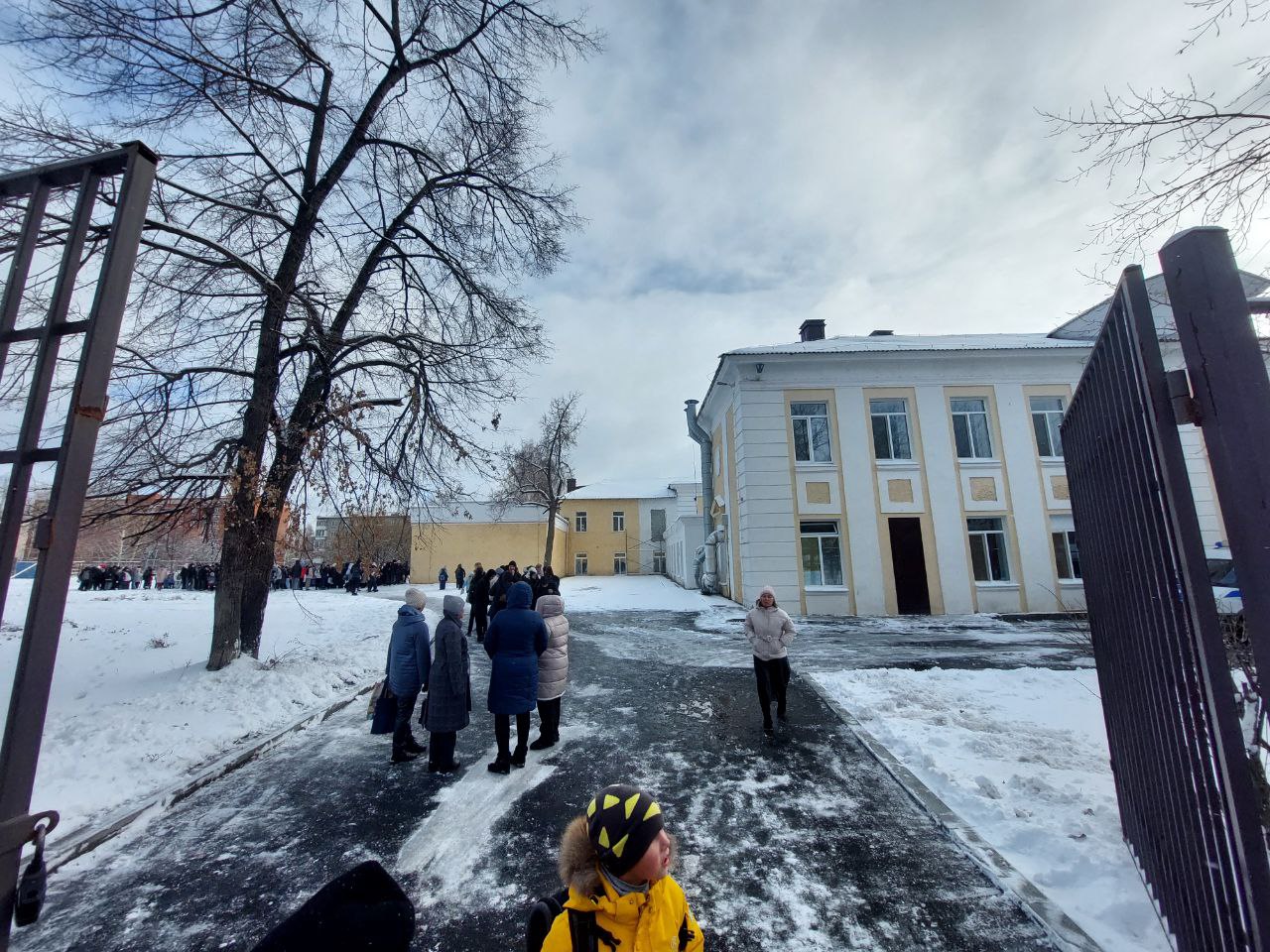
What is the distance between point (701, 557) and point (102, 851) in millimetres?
23809

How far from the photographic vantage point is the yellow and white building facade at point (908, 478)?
17109 mm

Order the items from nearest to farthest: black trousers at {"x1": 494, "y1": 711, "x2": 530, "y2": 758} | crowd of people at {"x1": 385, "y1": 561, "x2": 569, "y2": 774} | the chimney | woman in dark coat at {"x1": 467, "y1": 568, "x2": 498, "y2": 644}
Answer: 1. black trousers at {"x1": 494, "y1": 711, "x2": 530, "y2": 758}
2. crowd of people at {"x1": 385, "y1": 561, "x2": 569, "y2": 774}
3. woman in dark coat at {"x1": 467, "y1": 568, "x2": 498, "y2": 644}
4. the chimney

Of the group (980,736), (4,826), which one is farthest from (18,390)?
(980,736)

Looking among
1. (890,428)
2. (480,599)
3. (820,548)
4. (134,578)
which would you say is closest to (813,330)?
(890,428)

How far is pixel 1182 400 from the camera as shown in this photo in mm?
1933

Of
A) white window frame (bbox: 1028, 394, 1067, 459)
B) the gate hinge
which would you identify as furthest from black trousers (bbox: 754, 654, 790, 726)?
white window frame (bbox: 1028, 394, 1067, 459)

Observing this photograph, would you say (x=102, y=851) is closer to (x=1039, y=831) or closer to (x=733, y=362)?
(x=1039, y=831)

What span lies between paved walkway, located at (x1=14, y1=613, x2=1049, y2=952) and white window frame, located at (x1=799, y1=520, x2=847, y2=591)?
1096 cm

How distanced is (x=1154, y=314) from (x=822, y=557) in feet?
46.4

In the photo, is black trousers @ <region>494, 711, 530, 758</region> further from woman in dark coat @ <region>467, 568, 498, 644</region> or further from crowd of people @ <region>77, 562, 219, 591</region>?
crowd of people @ <region>77, 562, 219, 591</region>

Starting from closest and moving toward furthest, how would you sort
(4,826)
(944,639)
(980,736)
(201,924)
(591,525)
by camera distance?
(4,826)
(201,924)
(980,736)
(944,639)
(591,525)

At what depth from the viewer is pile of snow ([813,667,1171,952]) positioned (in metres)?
3.21

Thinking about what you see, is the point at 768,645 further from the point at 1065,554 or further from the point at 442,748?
the point at 1065,554

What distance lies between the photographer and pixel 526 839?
4.04m
